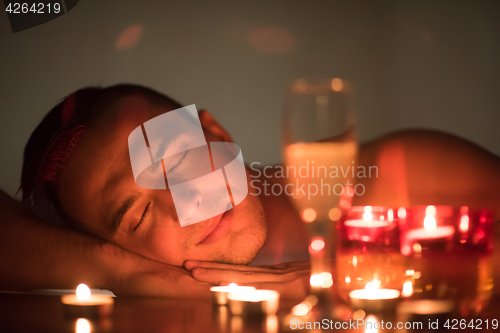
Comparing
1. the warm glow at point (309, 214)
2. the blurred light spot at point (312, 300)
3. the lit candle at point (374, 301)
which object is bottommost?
the lit candle at point (374, 301)

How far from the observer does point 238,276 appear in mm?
740

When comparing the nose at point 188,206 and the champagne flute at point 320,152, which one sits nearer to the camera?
the champagne flute at point 320,152

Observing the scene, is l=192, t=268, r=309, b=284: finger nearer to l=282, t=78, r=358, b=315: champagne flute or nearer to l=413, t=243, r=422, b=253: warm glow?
l=282, t=78, r=358, b=315: champagne flute

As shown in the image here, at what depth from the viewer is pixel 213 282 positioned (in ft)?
2.47

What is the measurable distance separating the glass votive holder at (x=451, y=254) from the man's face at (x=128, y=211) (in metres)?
0.51

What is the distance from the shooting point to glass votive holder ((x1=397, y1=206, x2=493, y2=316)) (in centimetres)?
Result: 47

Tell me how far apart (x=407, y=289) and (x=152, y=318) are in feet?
1.08

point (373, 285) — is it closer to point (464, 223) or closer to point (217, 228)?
point (464, 223)

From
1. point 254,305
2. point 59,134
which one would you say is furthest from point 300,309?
point 59,134

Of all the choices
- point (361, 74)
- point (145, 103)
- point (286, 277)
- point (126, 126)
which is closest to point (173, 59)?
point (145, 103)

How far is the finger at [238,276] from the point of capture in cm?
73

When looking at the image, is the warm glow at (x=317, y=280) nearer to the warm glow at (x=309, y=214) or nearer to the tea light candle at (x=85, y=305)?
the warm glow at (x=309, y=214)

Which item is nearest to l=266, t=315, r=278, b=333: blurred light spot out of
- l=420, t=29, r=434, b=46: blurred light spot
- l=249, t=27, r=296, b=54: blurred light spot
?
l=249, t=27, r=296, b=54: blurred light spot

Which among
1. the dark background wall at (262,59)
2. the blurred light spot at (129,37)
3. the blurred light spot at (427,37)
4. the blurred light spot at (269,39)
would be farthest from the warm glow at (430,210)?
the blurred light spot at (427,37)
